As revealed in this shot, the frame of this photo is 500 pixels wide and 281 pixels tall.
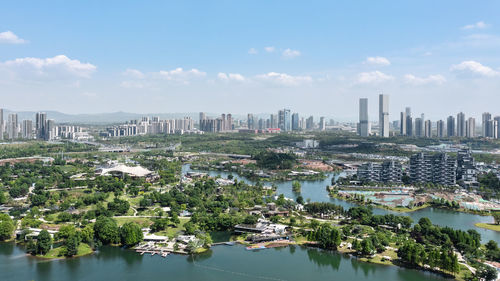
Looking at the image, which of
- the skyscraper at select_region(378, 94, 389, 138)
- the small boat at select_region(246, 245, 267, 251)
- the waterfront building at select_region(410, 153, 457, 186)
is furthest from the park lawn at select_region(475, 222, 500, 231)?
the skyscraper at select_region(378, 94, 389, 138)

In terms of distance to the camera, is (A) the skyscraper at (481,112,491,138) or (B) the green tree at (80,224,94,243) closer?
(B) the green tree at (80,224,94,243)

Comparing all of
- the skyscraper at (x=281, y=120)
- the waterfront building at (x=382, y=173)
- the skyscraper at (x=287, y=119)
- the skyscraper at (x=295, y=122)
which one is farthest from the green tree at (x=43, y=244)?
the skyscraper at (x=295, y=122)

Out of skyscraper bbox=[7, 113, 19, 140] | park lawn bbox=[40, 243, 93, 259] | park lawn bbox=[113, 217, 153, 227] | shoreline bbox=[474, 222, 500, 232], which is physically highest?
skyscraper bbox=[7, 113, 19, 140]

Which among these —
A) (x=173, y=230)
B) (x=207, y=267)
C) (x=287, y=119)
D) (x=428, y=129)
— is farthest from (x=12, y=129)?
(x=428, y=129)

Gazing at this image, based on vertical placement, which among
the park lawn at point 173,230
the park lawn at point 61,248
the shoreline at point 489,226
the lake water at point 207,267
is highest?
the park lawn at point 173,230

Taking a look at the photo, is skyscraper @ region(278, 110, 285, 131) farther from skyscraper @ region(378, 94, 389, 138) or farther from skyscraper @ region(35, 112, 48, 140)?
skyscraper @ region(35, 112, 48, 140)

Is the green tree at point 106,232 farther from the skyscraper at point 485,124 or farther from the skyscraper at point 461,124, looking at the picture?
the skyscraper at point 461,124
